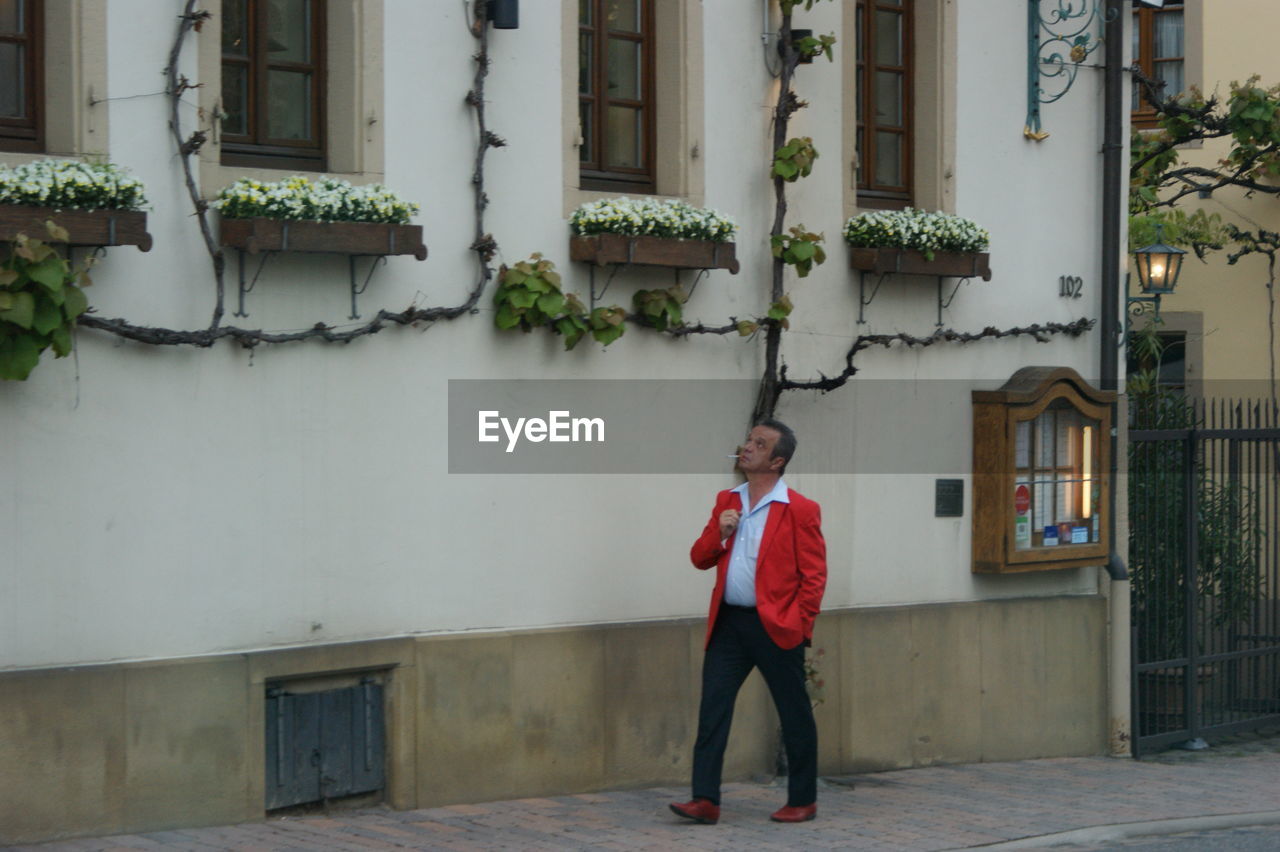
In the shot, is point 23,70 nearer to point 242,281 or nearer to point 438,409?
point 242,281

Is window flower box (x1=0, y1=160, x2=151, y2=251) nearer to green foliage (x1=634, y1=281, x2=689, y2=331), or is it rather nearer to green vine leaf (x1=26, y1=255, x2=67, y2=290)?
green vine leaf (x1=26, y1=255, x2=67, y2=290)

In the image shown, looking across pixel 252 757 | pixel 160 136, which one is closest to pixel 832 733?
pixel 252 757

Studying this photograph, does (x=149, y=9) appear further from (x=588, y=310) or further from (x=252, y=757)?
(x=252, y=757)

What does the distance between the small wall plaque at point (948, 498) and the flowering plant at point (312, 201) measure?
4008mm

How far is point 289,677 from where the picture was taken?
8.11 meters

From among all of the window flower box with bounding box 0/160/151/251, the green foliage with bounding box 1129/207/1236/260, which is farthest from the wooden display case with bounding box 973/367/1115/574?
the green foliage with bounding box 1129/207/1236/260

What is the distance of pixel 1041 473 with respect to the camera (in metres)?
11.2

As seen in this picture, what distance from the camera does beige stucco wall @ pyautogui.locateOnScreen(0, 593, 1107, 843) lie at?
7410 millimetres

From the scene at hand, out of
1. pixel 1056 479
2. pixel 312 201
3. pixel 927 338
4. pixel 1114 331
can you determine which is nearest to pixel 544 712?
pixel 312 201

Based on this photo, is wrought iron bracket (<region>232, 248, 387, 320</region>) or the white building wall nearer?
the white building wall

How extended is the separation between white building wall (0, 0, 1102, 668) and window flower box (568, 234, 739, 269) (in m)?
0.17

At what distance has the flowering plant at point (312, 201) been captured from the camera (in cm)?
777

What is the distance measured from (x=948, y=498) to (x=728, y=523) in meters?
3.01

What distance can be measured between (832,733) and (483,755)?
2340 mm
